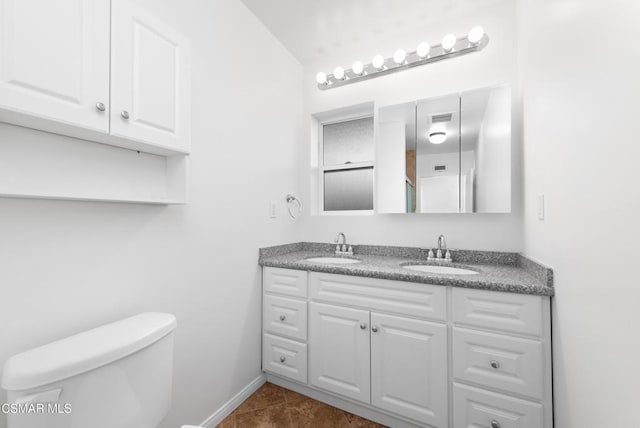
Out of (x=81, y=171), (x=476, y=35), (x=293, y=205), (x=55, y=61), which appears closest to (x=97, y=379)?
(x=81, y=171)

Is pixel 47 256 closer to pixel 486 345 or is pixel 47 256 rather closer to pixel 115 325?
pixel 115 325

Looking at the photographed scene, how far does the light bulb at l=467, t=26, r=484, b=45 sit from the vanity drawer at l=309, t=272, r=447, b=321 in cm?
150

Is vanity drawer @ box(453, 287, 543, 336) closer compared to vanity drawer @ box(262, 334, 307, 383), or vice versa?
vanity drawer @ box(453, 287, 543, 336)

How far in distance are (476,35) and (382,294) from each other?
64.9 inches

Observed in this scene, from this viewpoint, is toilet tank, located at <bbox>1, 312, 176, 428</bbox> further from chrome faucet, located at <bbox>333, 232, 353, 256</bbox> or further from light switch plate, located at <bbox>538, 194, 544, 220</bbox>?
light switch plate, located at <bbox>538, 194, 544, 220</bbox>

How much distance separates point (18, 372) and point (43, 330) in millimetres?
252

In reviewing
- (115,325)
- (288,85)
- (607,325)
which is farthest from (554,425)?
(288,85)

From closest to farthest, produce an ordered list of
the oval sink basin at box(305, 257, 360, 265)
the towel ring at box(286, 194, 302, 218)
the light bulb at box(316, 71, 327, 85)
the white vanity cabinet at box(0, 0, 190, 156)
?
the white vanity cabinet at box(0, 0, 190, 156) → the oval sink basin at box(305, 257, 360, 265) → the light bulb at box(316, 71, 327, 85) → the towel ring at box(286, 194, 302, 218)

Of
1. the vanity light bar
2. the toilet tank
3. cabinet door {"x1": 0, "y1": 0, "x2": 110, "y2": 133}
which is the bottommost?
the toilet tank

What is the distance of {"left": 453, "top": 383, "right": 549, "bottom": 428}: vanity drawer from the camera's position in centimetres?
113

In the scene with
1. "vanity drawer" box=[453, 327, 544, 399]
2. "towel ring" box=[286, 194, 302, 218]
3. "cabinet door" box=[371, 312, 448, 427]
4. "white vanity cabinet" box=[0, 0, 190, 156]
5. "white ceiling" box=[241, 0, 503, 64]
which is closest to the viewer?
"white vanity cabinet" box=[0, 0, 190, 156]

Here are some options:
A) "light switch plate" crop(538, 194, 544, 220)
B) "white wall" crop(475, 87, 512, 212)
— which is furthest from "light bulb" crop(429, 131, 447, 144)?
"light switch plate" crop(538, 194, 544, 220)

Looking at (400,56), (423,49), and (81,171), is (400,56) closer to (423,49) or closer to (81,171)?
(423,49)

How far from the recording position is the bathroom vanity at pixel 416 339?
1.15m
